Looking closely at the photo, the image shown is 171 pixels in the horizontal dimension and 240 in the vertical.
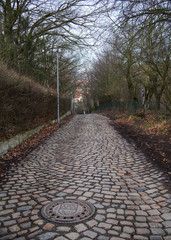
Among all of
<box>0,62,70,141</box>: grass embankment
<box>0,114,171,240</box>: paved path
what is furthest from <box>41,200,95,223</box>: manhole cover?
<box>0,62,70,141</box>: grass embankment

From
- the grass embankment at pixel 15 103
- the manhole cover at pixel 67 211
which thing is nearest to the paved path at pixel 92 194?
the manhole cover at pixel 67 211

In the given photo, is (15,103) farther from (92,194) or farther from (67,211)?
(67,211)

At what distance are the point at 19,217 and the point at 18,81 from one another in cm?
669

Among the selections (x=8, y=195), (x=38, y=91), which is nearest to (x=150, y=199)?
(x=8, y=195)

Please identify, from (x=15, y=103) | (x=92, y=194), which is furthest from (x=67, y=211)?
(x=15, y=103)

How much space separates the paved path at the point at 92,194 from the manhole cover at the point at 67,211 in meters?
0.12

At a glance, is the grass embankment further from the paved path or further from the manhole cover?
the manhole cover

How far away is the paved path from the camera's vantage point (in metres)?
3.46

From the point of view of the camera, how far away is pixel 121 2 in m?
7.80

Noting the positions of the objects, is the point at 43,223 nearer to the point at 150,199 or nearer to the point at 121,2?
the point at 150,199

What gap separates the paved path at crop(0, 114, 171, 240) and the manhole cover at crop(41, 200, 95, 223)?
0.12m

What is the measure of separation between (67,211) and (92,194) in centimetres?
90

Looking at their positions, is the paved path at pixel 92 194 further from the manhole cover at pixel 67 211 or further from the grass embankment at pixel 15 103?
the grass embankment at pixel 15 103

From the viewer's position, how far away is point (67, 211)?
4094 millimetres
